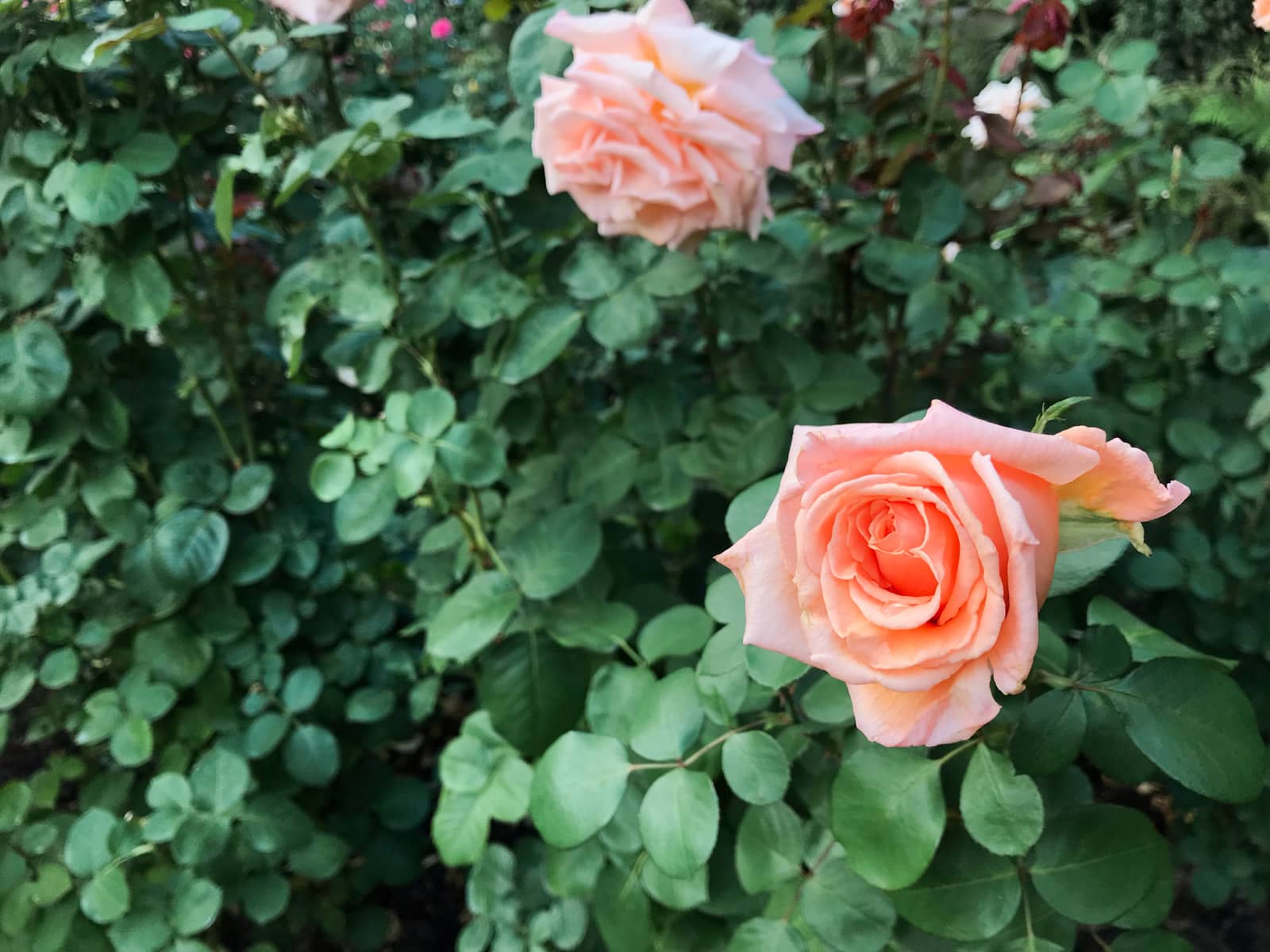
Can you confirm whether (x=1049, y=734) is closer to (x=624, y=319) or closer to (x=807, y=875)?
(x=807, y=875)

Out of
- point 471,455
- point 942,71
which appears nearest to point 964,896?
point 471,455

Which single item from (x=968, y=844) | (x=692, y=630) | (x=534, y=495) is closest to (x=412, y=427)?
(x=534, y=495)

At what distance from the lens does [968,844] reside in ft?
2.05

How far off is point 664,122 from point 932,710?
1.91 ft

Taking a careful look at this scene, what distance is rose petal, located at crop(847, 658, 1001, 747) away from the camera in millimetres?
426

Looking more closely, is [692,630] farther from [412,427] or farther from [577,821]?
[412,427]

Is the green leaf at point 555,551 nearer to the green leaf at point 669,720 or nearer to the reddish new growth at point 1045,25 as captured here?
the green leaf at point 669,720

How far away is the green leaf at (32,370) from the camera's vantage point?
3.35 ft

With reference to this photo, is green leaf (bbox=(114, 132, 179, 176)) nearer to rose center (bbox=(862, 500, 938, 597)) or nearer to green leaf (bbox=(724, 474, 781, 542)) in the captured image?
green leaf (bbox=(724, 474, 781, 542))

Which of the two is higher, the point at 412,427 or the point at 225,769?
the point at 412,427

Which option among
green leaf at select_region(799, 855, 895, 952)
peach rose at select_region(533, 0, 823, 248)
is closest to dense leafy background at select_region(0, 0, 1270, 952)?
green leaf at select_region(799, 855, 895, 952)

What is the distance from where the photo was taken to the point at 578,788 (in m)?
0.68

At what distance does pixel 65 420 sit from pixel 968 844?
3.89 feet

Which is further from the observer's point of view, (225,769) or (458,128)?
(225,769)
